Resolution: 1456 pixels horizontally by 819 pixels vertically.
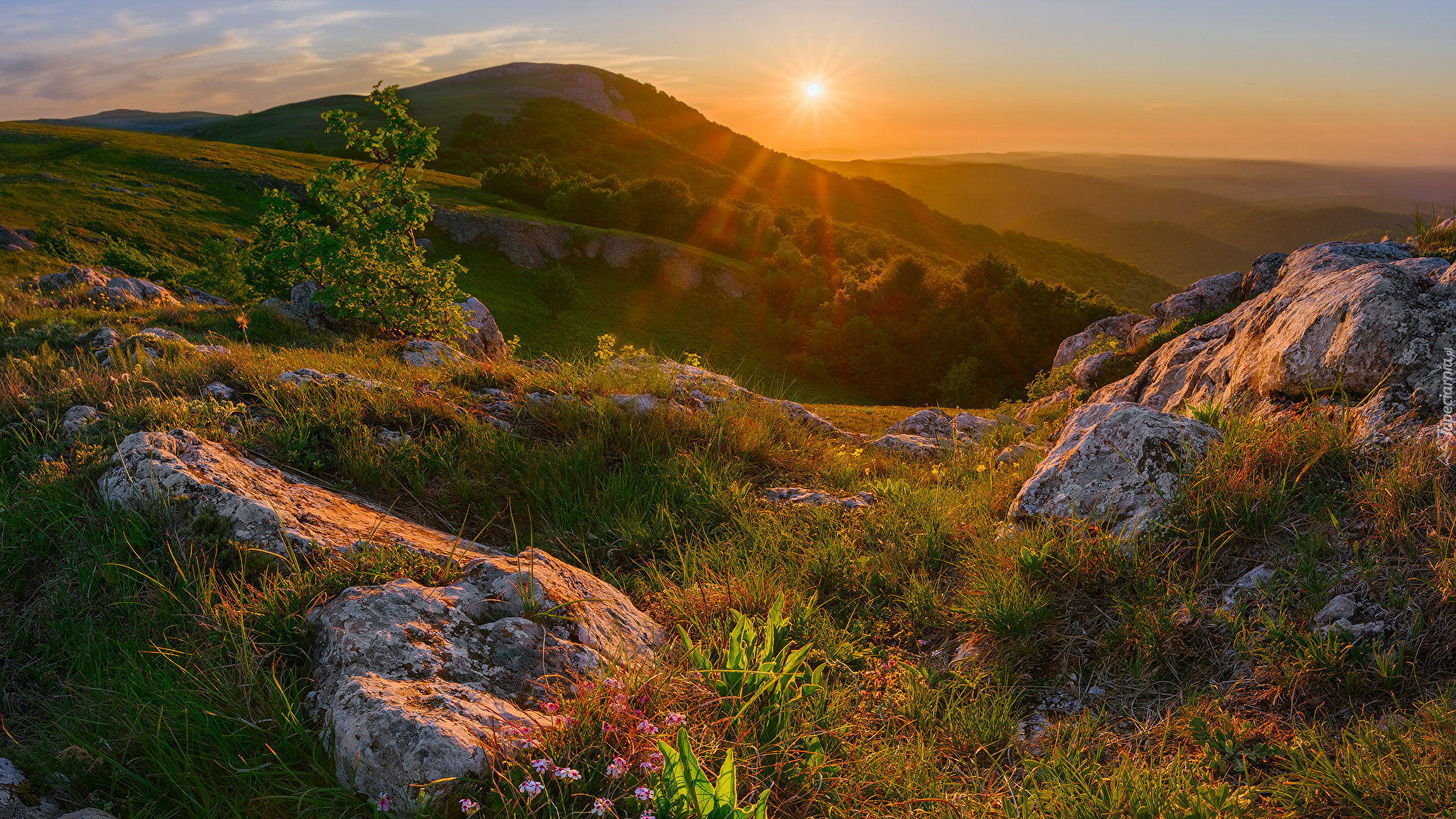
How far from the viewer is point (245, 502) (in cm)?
364

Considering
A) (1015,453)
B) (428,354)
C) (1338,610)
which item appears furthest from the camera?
(428,354)

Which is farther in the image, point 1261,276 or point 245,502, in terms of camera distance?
point 1261,276

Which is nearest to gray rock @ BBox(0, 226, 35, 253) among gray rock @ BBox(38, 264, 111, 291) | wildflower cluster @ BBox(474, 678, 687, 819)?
gray rock @ BBox(38, 264, 111, 291)

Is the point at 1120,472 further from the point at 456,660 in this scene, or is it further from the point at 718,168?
the point at 718,168

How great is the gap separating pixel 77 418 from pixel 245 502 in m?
2.31

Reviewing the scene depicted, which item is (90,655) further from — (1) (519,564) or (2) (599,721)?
(2) (599,721)

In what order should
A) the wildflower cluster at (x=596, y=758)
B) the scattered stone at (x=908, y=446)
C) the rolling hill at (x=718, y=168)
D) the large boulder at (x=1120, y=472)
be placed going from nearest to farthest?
1. the wildflower cluster at (x=596, y=758)
2. the large boulder at (x=1120, y=472)
3. the scattered stone at (x=908, y=446)
4. the rolling hill at (x=718, y=168)

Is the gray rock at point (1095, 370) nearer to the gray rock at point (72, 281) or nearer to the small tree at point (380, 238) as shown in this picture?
the small tree at point (380, 238)

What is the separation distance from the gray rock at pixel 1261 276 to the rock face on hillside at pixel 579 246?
54.6m

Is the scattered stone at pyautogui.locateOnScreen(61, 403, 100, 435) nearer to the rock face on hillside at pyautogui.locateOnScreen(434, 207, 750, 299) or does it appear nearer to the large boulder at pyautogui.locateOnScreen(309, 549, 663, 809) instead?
the large boulder at pyautogui.locateOnScreen(309, 549, 663, 809)

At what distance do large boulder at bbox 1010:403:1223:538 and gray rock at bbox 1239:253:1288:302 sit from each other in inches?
513

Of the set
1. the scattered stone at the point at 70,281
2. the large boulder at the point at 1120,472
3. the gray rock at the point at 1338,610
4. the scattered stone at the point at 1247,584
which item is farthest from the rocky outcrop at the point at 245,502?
the scattered stone at the point at 70,281

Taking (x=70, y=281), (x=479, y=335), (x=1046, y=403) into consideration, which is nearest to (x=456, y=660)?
(x=479, y=335)

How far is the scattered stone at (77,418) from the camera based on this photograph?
4578 mm
